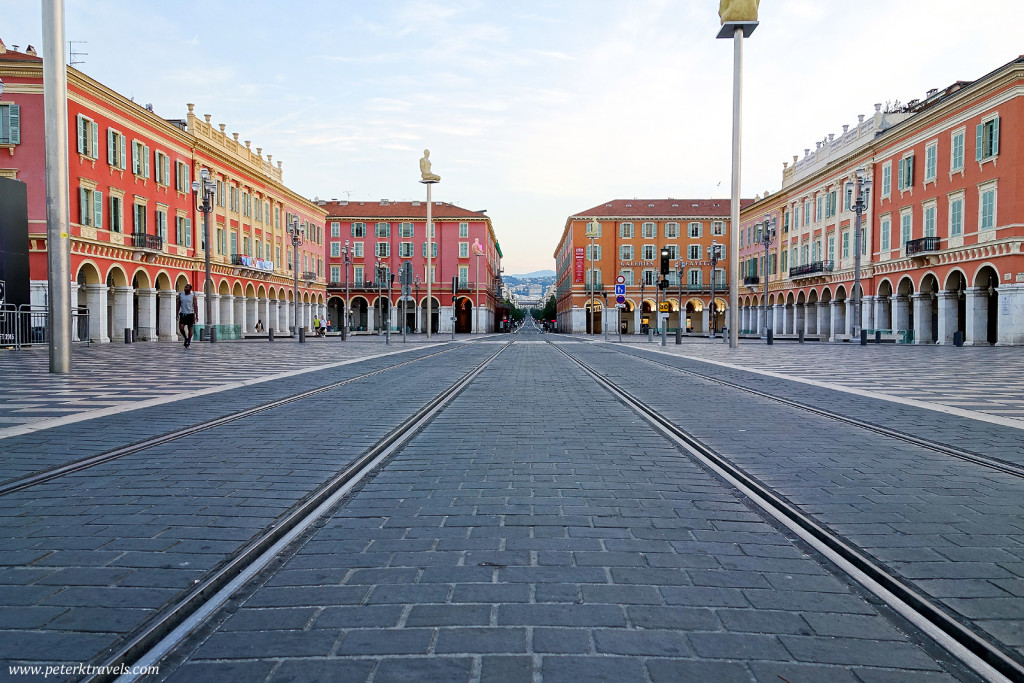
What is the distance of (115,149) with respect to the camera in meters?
37.1

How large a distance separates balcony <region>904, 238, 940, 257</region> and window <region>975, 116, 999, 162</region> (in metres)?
4.94

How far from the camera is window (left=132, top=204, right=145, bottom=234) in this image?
38812mm

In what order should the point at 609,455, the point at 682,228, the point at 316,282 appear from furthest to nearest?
the point at 682,228 → the point at 316,282 → the point at 609,455

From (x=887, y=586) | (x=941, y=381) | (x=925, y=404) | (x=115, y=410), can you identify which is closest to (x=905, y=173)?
(x=941, y=381)

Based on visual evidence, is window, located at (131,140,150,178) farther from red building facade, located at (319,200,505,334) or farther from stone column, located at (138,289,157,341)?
red building facade, located at (319,200,505,334)

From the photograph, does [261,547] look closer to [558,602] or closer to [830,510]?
[558,602]

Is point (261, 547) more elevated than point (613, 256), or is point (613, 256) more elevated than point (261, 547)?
point (613, 256)

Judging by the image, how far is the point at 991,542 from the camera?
11.9ft

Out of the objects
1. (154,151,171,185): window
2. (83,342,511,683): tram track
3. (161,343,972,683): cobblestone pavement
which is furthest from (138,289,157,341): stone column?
(161,343,972,683): cobblestone pavement

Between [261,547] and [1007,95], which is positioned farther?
[1007,95]

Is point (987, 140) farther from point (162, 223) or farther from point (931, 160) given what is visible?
point (162, 223)

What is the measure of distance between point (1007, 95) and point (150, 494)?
39.2 m

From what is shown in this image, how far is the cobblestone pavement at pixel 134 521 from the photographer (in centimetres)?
263

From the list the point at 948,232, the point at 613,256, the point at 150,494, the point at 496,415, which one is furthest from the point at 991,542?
the point at 613,256
